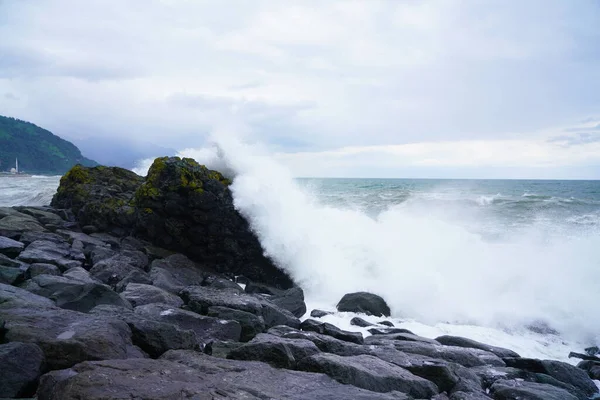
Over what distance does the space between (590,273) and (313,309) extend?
9364 mm

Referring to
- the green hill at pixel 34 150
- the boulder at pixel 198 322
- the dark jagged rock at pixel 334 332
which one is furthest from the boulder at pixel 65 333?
the green hill at pixel 34 150

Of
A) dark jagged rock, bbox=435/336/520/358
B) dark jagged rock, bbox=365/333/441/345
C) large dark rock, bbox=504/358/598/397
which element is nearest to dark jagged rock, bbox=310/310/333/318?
dark jagged rock, bbox=365/333/441/345

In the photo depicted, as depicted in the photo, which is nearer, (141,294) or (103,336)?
(103,336)

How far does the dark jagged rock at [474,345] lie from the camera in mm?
7586

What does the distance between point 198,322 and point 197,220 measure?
569 centimetres

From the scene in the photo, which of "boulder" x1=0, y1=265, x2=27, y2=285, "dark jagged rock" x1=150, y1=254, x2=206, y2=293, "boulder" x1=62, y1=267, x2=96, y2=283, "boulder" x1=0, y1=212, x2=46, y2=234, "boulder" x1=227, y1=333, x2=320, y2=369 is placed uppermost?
"boulder" x1=0, y1=212, x2=46, y2=234

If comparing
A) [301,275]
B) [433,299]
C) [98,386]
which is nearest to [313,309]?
[301,275]

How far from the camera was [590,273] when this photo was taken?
13.3m

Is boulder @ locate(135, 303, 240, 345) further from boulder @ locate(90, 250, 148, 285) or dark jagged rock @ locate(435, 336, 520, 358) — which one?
dark jagged rock @ locate(435, 336, 520, 358)

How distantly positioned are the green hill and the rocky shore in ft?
335

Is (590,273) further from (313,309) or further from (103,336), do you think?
(103,336)

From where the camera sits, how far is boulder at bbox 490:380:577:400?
5.41m

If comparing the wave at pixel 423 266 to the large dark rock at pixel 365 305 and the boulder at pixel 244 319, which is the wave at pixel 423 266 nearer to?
the large dark rock at pixel 365 305

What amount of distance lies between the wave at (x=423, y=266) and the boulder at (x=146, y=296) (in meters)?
4.79
